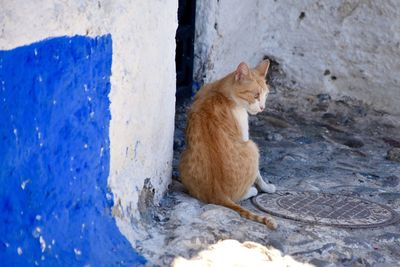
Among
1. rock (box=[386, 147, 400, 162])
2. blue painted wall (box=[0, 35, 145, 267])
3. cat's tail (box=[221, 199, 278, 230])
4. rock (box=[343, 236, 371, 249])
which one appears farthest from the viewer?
Answer: rock (box=[386, 147, 400, 162])

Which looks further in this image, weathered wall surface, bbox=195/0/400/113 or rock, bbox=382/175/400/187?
weathered wall surface, bbox=195/0/400/113

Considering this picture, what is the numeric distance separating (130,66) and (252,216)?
3.49 ft

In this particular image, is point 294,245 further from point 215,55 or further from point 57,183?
point 215,55

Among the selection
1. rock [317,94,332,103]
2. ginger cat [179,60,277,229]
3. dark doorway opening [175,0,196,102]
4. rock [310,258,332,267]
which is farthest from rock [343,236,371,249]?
rock [317,94,332,103]

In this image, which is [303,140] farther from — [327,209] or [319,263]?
[319,263]

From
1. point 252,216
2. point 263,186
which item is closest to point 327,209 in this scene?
point 263,186

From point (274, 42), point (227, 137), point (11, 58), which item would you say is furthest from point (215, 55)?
point (11, 58)

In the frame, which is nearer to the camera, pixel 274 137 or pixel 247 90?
pixel 247 90

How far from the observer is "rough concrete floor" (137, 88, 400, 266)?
151 inches

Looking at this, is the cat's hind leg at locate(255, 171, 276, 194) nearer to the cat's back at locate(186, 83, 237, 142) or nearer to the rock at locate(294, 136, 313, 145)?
the cat's back at locate(186, 83, 237, 142)

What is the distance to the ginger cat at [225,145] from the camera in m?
4.52

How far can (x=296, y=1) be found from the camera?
22.2 feet

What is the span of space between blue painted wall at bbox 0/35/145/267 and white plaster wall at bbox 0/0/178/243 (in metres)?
0.07

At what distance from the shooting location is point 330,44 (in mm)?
6793
